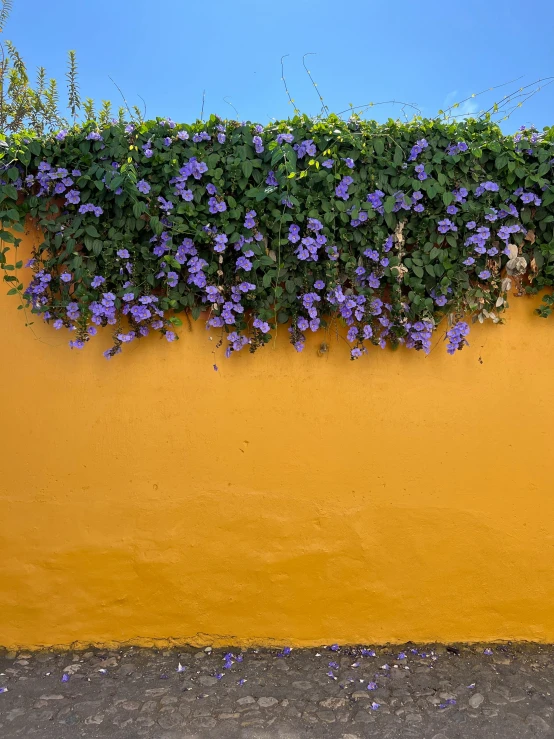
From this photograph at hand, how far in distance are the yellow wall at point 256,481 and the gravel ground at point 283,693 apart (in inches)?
6.3

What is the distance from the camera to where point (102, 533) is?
3.40 m

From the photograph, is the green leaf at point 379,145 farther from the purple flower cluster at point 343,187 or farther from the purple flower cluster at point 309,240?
the purple flower cluster at point 309,240

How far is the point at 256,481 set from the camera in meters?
3.40

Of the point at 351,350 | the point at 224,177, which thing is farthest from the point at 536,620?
the point at 224,177

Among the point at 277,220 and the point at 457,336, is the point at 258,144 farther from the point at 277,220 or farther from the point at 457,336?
the point at 457,336

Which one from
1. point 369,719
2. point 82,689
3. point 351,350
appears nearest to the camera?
point 369,719

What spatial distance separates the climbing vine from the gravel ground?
1.68 meters

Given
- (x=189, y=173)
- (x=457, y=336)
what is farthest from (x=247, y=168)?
(x=457, y=336)

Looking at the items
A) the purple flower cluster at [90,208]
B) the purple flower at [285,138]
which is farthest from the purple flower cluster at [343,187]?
the purple flower cluster at [90,208]

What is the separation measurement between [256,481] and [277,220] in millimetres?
1401

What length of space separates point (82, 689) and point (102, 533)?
0.76m

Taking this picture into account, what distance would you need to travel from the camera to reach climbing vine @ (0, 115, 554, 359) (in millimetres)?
3119

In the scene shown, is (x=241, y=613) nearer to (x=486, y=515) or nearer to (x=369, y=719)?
(x=369, y=719)

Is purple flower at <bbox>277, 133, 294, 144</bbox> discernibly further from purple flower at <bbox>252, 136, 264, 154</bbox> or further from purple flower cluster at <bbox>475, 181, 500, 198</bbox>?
purple flower cluster at <bbox>475, 181, 500, 198</bbox>
